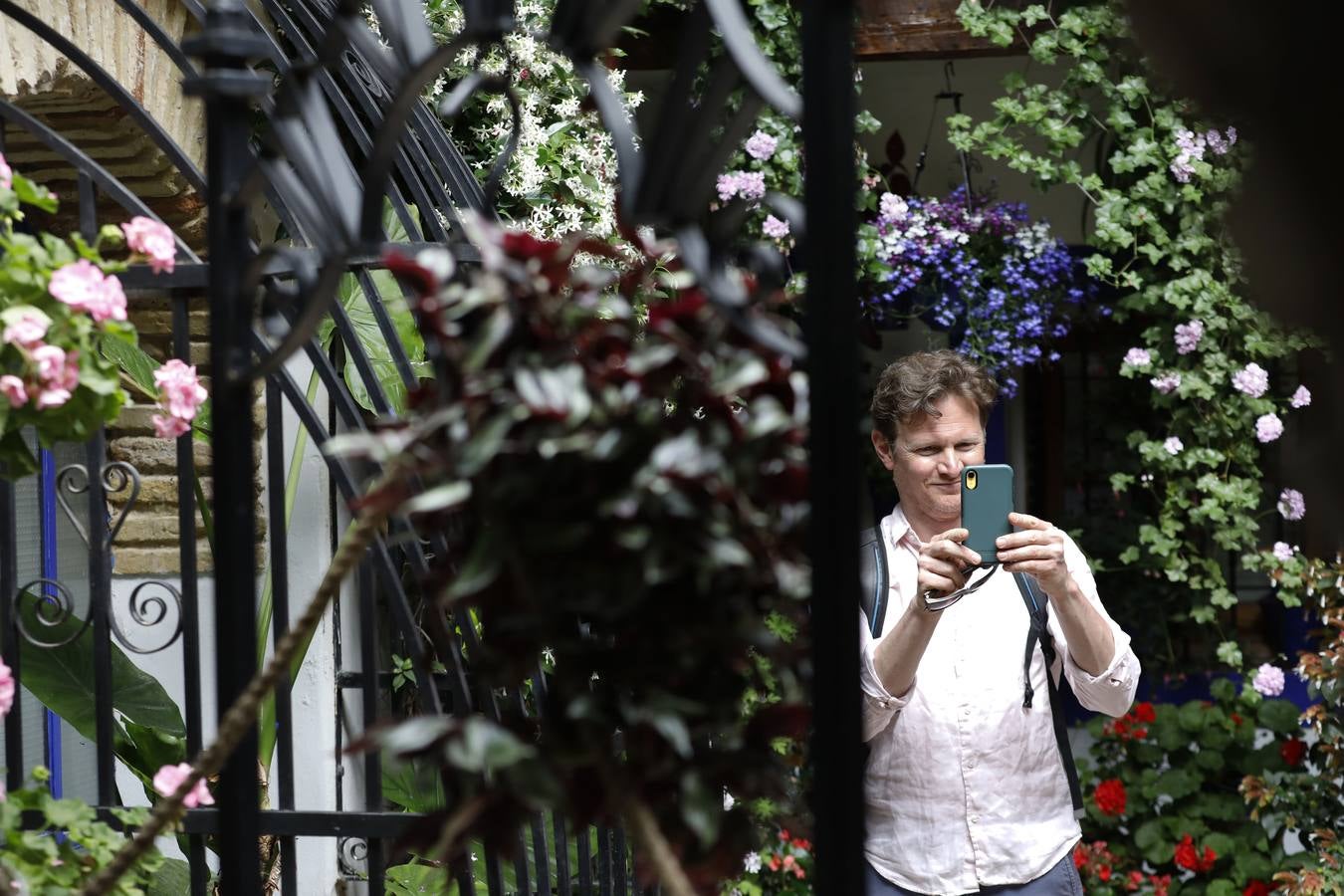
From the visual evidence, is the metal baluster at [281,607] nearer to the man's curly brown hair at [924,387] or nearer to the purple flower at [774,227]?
the man's curly brown hair at [924,387]

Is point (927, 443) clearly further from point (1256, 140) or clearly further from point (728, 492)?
point (1256, 140)

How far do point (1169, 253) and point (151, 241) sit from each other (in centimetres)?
327

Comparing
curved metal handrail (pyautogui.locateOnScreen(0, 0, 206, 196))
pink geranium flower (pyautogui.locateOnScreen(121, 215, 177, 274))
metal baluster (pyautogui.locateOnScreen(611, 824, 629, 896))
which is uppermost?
curved metal handrail (pyautogui.locateOnScreen(0, 0, 206, 196))

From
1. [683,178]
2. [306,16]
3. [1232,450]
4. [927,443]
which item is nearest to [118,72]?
[306,16]

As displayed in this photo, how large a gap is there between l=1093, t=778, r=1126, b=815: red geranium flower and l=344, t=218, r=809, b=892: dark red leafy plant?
3.70 m

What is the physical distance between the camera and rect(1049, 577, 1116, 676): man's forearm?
90.0 inches

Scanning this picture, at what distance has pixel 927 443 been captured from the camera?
8.27ft

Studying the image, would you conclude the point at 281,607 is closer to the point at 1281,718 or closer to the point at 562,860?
the point at 562,860

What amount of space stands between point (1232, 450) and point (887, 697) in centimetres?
237

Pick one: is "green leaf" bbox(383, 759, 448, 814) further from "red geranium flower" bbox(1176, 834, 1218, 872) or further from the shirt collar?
"red geranium flower" bbox(1176, 834, 1218, 872)

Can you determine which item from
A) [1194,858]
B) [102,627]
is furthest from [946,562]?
[1194,858]

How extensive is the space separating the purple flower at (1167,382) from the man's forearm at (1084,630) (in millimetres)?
2097

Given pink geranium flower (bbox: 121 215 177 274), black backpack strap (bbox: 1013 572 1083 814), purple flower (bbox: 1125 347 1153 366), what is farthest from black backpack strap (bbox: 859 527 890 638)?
purple flower (bbox: 1125 347 1153 366)

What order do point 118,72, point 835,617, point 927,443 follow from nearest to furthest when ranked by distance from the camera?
1. point 835,617
2. point 927,443
3. point 118,72
